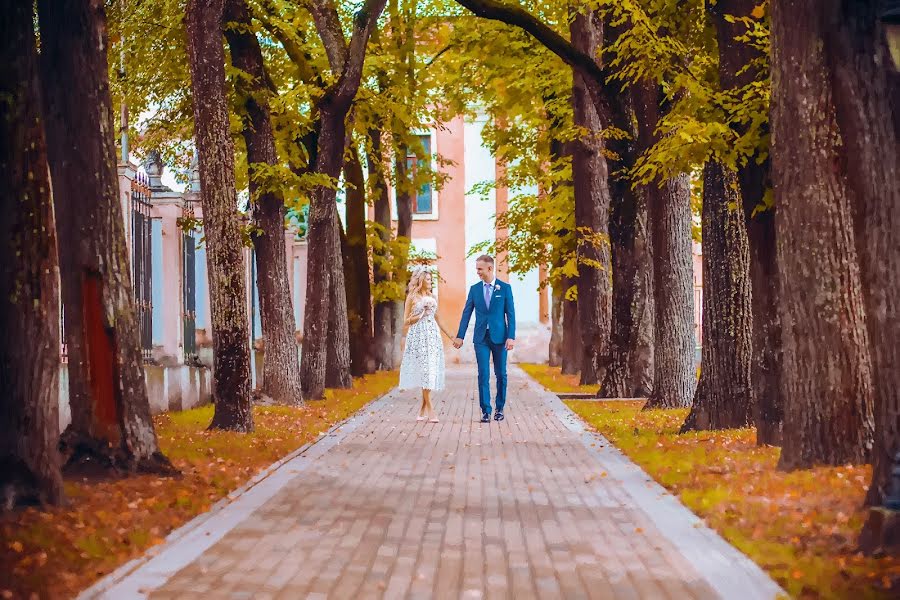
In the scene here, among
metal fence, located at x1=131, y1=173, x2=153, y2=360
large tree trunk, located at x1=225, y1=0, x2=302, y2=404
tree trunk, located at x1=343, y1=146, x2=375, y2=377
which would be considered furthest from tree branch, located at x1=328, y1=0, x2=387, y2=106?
tree trunk, located at x1=343, y1=146, x2=375, y2=377

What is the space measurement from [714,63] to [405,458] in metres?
6.10

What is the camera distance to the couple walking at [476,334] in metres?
18.8

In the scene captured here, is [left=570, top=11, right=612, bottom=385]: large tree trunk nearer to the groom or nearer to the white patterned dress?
the white patterned dress

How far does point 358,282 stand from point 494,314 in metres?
15.1

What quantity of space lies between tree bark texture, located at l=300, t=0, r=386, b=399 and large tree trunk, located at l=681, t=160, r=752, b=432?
779 centimetres

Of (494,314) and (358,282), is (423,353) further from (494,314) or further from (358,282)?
(358,282)

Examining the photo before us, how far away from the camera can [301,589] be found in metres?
6.99

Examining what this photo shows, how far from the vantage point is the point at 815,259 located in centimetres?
1124

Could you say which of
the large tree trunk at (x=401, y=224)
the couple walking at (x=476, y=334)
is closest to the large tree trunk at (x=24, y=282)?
the couple walking at (x=476, y=334)

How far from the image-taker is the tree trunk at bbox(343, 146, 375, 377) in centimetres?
3303

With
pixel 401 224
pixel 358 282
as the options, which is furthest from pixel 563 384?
pixel 401 224

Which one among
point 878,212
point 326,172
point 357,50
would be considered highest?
point 357,50

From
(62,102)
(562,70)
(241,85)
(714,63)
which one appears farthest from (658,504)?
(562,70)

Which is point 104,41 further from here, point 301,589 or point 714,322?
point 714,322
